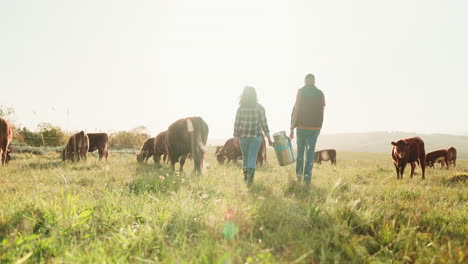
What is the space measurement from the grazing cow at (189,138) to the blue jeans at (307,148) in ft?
8.67

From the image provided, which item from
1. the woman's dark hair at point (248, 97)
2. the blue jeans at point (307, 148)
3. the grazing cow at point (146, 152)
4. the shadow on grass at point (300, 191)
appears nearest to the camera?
the shadow on grass at point (300, 191)

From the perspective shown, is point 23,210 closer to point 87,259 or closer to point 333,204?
point 87,259

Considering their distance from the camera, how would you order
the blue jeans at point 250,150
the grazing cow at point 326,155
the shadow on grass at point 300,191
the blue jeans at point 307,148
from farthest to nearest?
the grazing cow at point 326,155 → the blue jeans at point 307,148 → the blue jeans at point 250,150 → the shadow on grass at point 300,191

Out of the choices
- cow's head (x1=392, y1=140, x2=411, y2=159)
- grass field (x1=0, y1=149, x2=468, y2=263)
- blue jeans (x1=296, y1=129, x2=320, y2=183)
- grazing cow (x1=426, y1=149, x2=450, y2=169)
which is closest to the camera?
grass field (x1=0, y1=149, x2=468, y2=263)

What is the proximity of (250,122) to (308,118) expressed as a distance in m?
1.46

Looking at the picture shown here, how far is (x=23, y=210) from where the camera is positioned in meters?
3.27

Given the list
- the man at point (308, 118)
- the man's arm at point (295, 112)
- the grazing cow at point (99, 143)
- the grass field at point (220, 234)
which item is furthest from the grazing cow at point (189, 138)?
the grazing cow at point (99, 143)

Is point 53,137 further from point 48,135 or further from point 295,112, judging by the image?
point 295,112

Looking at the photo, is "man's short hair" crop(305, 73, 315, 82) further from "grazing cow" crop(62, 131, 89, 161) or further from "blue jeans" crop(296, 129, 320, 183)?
"grazing cow" crop(62, 131, 89, 161)

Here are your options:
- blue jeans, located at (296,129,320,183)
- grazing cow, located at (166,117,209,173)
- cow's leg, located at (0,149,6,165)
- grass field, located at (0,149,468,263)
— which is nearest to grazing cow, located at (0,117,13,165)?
cow's leg, located at (0,149,6,165)

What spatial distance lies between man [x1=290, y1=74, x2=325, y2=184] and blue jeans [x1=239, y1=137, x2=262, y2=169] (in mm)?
1130

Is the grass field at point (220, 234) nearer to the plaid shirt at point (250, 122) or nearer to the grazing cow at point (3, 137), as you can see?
the plaid shirt at point (250, 122)

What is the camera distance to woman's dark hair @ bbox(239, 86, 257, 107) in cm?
661

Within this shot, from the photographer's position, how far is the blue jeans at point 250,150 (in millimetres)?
6484
